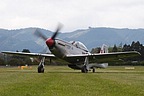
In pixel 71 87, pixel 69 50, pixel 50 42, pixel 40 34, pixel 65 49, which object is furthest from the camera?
pixel 69 50

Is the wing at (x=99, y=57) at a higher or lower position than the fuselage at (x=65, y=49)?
lower

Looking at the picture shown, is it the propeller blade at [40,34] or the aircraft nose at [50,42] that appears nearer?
the aircraft nose at [50,42]

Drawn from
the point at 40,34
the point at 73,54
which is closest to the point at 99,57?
the point at 73,54

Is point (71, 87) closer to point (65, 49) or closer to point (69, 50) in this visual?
point (65, 49)

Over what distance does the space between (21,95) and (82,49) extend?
3349cm

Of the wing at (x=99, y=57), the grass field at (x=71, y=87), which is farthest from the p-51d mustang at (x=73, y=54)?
the grass field at (x=71, y=87)

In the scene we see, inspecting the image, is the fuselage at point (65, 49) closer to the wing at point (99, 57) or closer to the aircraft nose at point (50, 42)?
the aircraft nose at point (50, 42)

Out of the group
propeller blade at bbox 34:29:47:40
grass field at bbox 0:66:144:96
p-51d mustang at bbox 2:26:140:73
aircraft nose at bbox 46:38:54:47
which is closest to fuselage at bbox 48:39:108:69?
p-51d mustang at bbox 2:26:140:73

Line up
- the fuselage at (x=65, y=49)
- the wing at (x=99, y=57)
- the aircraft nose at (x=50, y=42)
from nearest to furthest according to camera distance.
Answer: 1. the aircraft nose at (x=50, y=42)
2. the fuselage at (x=65, y=49)
3. the wing at (x=99, y=57)

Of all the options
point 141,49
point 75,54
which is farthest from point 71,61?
point 141,49

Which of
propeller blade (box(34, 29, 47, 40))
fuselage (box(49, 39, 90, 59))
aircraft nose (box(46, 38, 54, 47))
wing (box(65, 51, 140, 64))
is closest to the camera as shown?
aircraft nose (box(46, 38, 54, 47))

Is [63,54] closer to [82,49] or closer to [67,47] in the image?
[67,47]

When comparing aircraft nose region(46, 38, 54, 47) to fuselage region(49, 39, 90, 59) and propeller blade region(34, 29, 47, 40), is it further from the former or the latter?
propeller blade region(34, 29, 47, 40)

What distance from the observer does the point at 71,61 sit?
42125mm
